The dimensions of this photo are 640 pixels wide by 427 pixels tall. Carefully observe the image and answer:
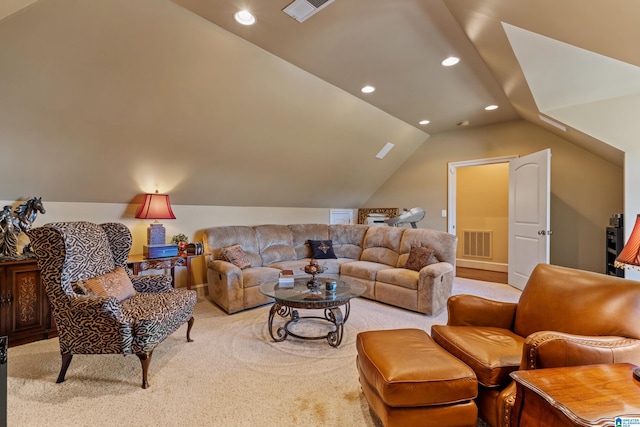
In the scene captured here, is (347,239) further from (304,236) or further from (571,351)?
(571,351)

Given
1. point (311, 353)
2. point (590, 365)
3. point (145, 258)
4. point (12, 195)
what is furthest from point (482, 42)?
point (12, 195)

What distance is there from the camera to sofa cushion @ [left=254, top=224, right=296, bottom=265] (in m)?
4.34

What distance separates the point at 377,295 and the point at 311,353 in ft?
5.20

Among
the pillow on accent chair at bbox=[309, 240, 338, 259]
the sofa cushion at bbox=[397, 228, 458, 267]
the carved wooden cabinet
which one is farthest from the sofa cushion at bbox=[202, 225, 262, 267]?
the sofa cushion at bbox=[397, 228, 458, 267]

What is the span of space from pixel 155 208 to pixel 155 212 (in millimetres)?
48

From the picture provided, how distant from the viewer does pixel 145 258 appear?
3.23m

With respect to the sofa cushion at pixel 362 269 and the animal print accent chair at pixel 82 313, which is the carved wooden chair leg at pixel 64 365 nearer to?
the animal print accent chair at pixel 82 313

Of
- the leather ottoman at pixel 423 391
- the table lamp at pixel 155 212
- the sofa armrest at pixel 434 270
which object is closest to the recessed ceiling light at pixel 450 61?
the sofa armrest at pixel 434 270

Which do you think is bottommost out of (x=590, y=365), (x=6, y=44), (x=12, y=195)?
(x=590, y=365)

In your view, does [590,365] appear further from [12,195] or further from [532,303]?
[12,195]

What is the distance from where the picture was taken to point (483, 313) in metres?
2.00

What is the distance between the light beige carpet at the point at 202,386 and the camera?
5.43 ft

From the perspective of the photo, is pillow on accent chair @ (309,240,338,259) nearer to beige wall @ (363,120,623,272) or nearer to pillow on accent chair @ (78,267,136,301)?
beige wall @ (363,120,623,272)

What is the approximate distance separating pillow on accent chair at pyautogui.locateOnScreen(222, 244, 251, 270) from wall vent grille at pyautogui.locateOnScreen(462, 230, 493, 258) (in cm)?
479
